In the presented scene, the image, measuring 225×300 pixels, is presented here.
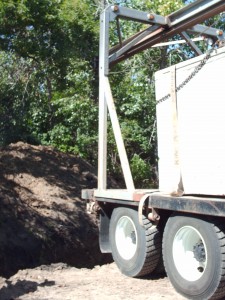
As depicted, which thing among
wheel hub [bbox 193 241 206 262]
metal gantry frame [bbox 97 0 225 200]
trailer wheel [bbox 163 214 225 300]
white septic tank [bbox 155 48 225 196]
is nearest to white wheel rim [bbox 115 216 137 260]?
metal gantry frame [bbox 97 0 225 200]

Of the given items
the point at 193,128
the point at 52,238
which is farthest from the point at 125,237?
the point at 52,238

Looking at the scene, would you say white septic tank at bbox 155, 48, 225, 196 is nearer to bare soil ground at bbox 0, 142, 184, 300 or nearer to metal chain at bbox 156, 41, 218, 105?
metal chain at bbox 156, 41, 218, 105

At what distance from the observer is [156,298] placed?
5.54m

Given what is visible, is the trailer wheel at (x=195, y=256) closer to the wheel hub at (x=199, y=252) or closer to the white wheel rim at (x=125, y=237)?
the wheel hub at (x=199, y=252)

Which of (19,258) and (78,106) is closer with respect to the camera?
(19,258)

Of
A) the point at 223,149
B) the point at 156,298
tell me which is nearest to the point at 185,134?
the point at 223,149

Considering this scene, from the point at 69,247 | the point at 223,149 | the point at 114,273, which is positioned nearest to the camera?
the point at 223,149

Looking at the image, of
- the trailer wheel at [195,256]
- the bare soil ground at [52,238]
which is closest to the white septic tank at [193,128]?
the trailer wheel at [195,256]

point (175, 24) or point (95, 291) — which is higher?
point (175, 24)

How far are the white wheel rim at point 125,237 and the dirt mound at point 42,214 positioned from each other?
2.67 meters

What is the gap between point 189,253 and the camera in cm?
560

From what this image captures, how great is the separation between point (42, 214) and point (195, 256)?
5.43 metres

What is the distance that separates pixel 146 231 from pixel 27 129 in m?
8.46

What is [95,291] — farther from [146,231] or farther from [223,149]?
[223,149]
